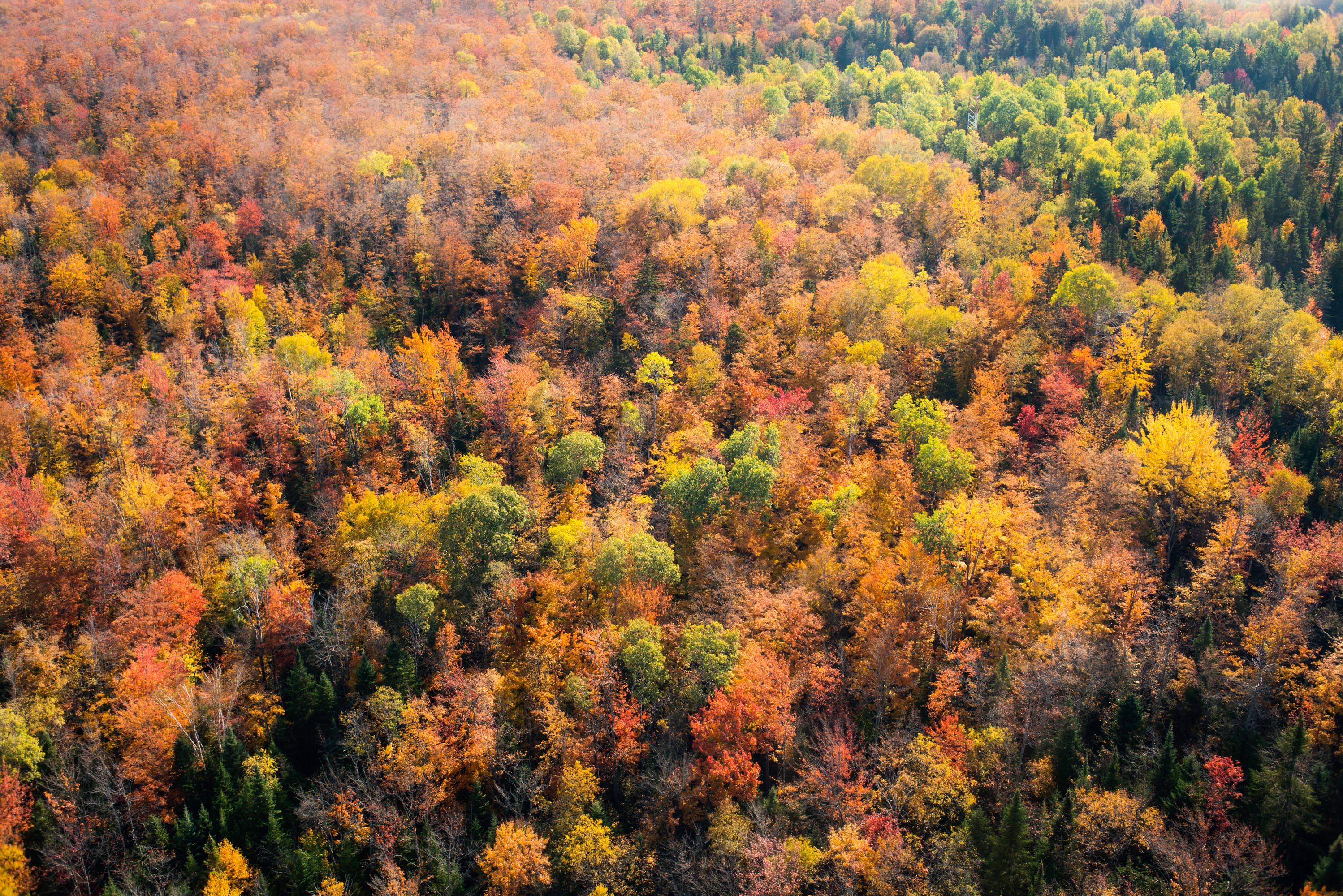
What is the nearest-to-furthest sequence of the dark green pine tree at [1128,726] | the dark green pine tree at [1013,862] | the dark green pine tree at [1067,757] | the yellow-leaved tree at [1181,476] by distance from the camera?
the dark green pine tree at [1013,862]
the dark green pine tree at [1067,757]
the dark green pine tree at [1128,726]
the yellow-leaved tree at [1181,476]

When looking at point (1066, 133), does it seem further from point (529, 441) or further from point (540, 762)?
point (540, 762)

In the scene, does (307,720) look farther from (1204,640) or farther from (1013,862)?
(1204,640)

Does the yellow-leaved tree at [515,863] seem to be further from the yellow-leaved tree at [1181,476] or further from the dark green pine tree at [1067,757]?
the yellow-leaved tree at [1181,476]

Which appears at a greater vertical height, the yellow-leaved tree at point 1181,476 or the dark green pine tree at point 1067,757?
the yellow-leaved tree at point 1181,476

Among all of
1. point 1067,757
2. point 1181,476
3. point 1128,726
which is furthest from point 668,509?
point 1181,476

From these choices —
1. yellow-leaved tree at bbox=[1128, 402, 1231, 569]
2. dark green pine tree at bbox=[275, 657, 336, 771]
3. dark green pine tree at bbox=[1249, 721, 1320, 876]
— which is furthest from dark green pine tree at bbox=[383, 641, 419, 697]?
yellow-leaved tree at bbox=[1128, 402, 1231, 569]

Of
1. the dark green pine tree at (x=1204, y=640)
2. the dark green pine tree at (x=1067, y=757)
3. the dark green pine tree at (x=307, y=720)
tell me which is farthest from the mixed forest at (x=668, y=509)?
the dark green pine tree at (x=1204, y=640)

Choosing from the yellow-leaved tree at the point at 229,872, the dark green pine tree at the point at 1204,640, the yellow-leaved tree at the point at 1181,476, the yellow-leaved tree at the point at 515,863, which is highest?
the yellow-leaved tree at the point at 1181,476
